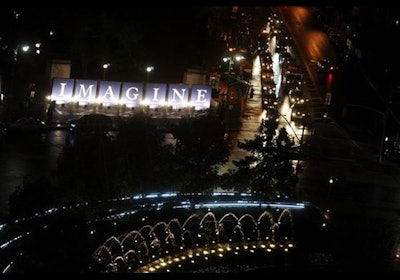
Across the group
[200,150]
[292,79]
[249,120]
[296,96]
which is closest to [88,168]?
[200,150]

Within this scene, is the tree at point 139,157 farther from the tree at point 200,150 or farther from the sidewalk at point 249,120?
the sidewalk at point 249,120

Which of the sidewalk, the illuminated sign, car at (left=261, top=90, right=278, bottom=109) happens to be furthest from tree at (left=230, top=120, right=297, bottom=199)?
car at (left=261, top=90, right=278, bottom=109)

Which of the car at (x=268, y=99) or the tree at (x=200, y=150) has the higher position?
the car at (x=268, y=99)

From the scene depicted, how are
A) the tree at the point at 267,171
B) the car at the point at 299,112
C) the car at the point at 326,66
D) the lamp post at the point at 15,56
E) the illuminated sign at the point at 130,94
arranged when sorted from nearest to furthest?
the tree at the point at 267,171 → the illuminated sign at the point at 130,94 → the lamp post at the point at 15,56 → the car at the point at 299,112 → the car at the point at 326,66

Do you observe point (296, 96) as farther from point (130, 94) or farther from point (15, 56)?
point (15, 56)

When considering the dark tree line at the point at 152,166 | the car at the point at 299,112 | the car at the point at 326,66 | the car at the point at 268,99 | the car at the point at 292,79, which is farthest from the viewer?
the car at the point at 326,66

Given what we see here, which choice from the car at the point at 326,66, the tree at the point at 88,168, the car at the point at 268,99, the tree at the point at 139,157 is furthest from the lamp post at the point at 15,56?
the car at the point at 326,66

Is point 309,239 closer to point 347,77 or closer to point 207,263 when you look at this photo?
point 207,263

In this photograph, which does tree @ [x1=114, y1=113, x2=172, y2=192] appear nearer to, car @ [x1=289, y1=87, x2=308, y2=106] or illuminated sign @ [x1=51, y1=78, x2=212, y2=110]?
illuminated sign @ [x1=51, y1=78, x2=212, y2=110]
